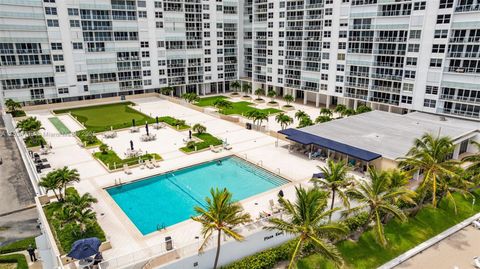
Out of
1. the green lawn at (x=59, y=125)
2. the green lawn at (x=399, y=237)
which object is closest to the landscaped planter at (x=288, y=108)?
the green lawn at (x=399, y=237)

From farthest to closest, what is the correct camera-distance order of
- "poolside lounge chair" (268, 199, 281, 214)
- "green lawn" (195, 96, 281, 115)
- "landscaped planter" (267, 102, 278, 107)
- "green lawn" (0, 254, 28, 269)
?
1. "landscaped planter" (267, 102, 278, 107)
2. "green lawn" (195, 96, 281, 115)
3. "poolside lounge chair" (268, 199, 281, 214)
4. "green lawn" (0, 254, 28, 269)

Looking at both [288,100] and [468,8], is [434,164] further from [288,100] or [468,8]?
[288,100]

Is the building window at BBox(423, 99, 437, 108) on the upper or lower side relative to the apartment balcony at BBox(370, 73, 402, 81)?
lower

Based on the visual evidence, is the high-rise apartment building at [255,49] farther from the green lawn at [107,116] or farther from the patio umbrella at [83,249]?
the patio umbrella at [83,249]

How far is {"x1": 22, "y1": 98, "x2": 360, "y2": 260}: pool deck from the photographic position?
28750mm

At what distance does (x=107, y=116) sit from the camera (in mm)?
65312

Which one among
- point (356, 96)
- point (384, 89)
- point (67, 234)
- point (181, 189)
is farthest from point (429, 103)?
point (67, 234)

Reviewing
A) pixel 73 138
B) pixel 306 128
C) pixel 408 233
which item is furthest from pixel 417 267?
pixel 73 138

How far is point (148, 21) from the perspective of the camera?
2965 inches

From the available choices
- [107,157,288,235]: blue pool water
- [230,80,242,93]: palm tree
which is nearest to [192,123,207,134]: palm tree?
[107,157,288,235]: blue pool water

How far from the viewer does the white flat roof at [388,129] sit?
42.3 m

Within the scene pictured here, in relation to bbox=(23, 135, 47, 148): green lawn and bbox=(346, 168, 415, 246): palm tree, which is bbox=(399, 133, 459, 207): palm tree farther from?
bbox=(23, 135, 47, 148): green lawn

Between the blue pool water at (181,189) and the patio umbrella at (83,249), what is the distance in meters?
6.33

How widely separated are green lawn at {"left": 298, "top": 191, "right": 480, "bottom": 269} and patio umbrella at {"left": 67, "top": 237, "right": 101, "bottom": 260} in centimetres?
1485
